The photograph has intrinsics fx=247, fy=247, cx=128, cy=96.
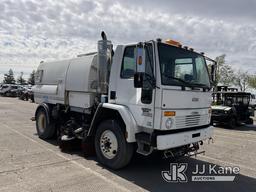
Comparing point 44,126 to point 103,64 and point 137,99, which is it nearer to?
point 103,64

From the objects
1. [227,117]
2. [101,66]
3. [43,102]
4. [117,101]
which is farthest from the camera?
[227,117]

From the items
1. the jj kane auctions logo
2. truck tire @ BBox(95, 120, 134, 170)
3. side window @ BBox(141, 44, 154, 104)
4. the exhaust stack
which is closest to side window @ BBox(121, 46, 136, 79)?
side window @ BBox(141, 44, 154, 104)

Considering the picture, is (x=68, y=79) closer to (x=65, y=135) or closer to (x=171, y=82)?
(x=65, y=135)

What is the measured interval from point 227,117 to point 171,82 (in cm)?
980

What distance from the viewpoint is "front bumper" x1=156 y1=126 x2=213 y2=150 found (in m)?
4.47

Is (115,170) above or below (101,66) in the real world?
below

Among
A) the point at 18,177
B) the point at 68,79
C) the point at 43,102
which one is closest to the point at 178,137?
the point at 18,177

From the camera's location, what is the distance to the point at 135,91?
498 centimetres

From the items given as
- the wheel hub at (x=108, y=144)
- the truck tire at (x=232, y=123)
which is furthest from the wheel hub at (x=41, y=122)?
the truck tire at (x=232, y=123)

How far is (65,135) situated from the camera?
6.84 metres

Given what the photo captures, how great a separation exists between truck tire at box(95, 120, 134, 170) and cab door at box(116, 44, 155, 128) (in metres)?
0.52

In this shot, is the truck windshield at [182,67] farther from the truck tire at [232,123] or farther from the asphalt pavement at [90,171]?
the truck tire at [232,123]

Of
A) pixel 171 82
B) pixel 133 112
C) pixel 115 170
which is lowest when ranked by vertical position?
pixel 115 170

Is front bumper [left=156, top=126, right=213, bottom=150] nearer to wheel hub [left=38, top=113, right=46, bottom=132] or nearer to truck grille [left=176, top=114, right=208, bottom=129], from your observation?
truck grille [left=176, top=114, right=208, bottom=129]
